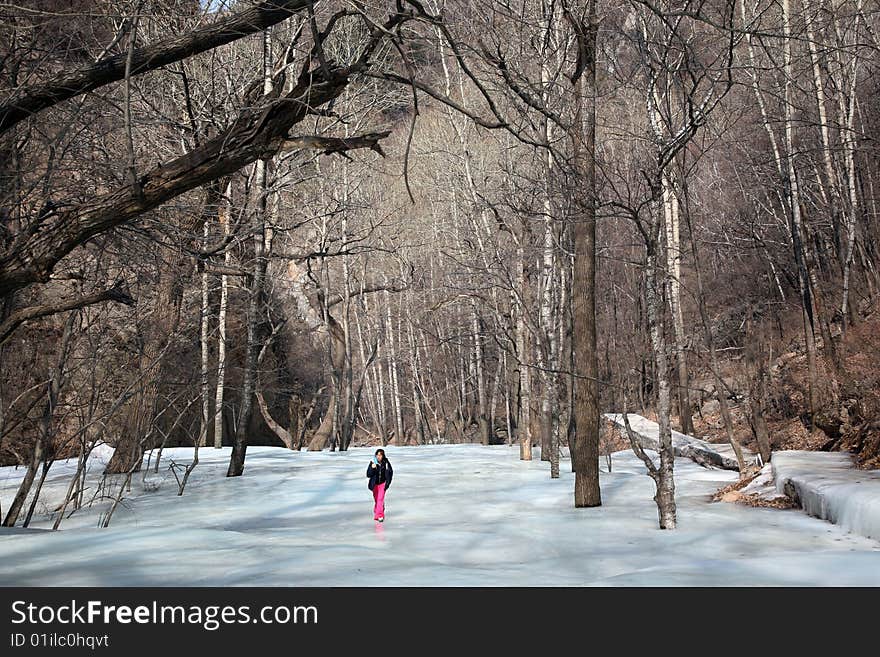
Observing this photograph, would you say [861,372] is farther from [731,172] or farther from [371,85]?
[731,172]

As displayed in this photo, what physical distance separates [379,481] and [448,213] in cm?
2171

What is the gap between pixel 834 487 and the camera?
30.7ft

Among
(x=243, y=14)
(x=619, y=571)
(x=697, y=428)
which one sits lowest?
(x=619, y=571)

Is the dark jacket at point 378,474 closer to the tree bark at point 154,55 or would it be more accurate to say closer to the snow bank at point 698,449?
the tree bark at point 154,55

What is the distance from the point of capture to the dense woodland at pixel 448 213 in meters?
6.78

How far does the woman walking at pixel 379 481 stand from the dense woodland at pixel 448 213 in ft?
7.13

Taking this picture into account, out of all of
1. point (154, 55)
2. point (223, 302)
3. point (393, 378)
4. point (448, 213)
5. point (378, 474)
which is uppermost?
point (448, 213)

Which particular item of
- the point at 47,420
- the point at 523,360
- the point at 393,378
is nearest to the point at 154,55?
the point at 47,420

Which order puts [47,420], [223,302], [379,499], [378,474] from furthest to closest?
[223,302], [378,474], [379,499], [47,420]

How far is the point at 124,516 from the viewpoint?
11164 millimetres

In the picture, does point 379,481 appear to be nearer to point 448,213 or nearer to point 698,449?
point 698,449

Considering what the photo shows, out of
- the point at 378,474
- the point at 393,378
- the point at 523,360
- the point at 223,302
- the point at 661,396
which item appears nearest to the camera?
the point at 661,396

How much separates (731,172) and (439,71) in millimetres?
10995

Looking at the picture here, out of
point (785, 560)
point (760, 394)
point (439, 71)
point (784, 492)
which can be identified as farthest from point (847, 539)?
point (439, 71)
